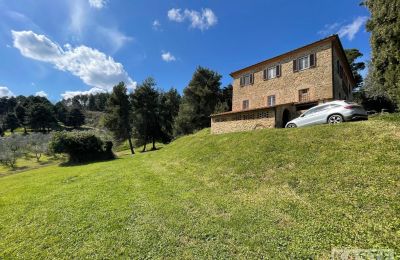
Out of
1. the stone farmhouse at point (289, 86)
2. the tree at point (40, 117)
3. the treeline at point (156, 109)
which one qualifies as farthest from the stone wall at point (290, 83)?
the tree at point (40, 117)

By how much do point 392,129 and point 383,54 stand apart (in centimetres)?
965

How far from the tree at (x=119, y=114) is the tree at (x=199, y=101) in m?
9.41

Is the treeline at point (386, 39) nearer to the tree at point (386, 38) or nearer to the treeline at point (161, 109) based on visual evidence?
the tree at point (386, 38)

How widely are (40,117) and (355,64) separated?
95.6 m

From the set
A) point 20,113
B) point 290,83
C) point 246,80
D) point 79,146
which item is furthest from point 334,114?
point 20,113

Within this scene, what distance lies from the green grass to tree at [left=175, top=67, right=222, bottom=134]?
2903 cm

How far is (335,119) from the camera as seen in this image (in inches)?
496

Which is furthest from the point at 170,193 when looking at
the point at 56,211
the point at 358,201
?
the point at 358,201

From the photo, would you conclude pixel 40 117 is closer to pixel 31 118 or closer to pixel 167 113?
pixel 31 118

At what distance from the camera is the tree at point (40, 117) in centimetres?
7419

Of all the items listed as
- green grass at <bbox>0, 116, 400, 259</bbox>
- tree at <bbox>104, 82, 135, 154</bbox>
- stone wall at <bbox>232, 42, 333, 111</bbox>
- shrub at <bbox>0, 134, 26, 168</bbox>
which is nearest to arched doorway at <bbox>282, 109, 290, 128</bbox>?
stone wall at <bbox>232, 42, 333, 111</bbox>

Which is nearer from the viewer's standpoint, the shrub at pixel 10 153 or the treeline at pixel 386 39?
the treeline at pixel 386 39

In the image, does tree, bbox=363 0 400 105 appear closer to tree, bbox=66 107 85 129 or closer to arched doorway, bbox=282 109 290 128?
arched doorway, bbox=282 109 290 128

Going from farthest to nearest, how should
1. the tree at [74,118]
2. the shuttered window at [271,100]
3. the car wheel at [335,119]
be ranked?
the tree at [74,118]
the shuttered window at [271,100]
the car wheel at [335,119]
